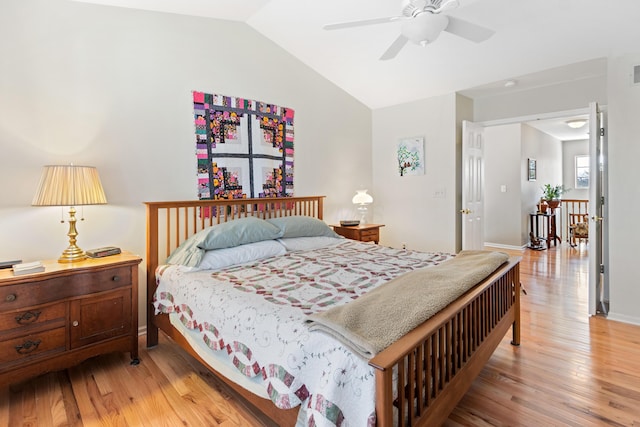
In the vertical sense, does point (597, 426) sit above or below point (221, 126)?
below

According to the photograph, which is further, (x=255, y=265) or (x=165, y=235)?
(x=165, y=235)

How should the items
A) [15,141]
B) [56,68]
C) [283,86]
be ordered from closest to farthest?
[15,141], [56,68], [283,86]

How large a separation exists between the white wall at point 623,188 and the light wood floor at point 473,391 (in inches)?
12.7

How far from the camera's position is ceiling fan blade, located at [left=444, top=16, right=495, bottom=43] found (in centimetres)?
226

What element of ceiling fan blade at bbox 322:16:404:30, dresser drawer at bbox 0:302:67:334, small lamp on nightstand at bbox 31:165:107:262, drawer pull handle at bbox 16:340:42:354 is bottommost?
drawer pull handle at bbox 16:340:42:354

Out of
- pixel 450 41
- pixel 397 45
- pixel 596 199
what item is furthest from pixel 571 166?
pixel 397 45

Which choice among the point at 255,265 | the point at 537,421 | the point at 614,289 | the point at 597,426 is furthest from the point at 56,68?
the point at 614,289

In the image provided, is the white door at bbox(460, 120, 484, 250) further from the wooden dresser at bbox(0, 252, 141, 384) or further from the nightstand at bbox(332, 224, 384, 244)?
the wooden dresser at bbox(0, 252, 141, 384)

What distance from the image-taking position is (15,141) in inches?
92.0

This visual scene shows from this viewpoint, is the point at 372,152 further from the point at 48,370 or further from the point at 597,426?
the point at 48,370

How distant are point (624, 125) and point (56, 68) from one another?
4.67 meters

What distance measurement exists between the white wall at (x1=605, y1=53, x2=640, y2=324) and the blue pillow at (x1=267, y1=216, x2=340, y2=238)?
2.66m

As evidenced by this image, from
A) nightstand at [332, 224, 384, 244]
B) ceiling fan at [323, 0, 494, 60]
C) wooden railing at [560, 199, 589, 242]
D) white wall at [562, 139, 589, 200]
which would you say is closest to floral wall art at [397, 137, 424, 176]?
nightstand at [332, 224, 384, 244]

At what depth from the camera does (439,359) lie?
5.11ft
